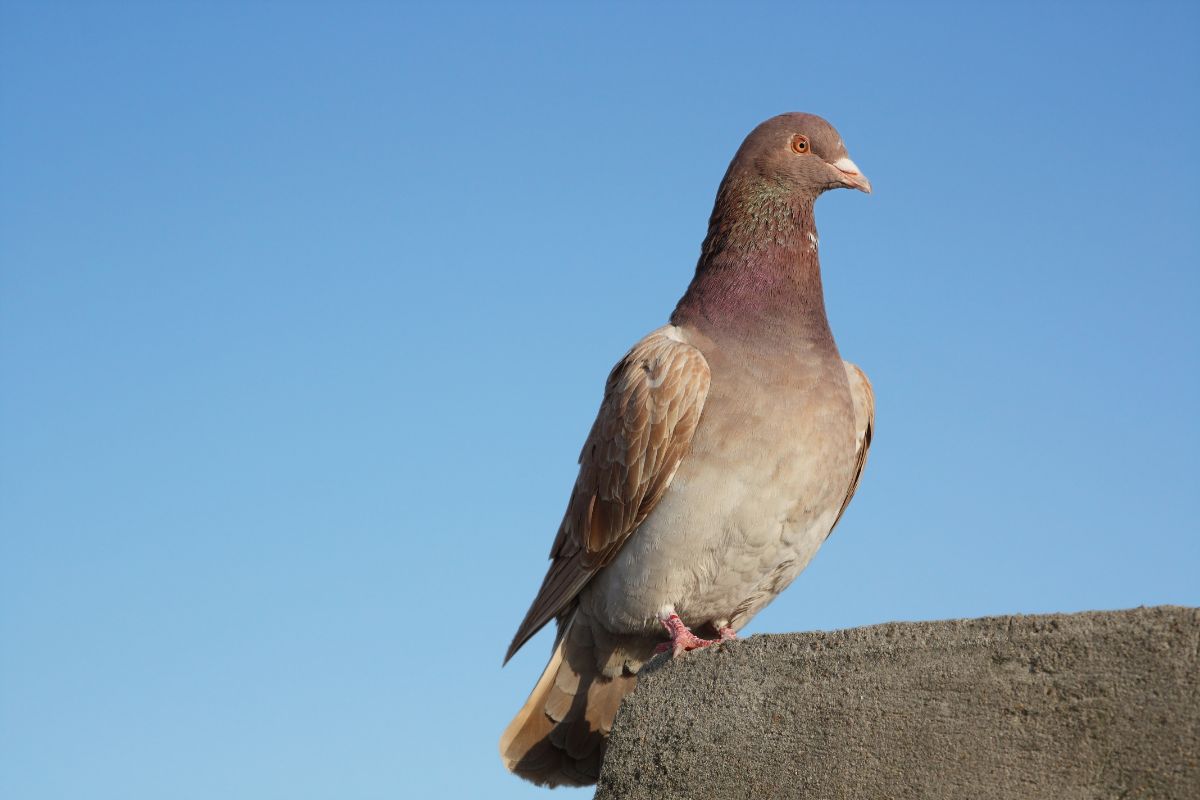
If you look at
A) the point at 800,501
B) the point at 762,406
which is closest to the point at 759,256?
the point at 762,406

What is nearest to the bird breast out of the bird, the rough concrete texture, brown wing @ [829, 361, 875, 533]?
the bird

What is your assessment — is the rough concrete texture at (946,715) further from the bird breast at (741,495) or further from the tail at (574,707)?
the tail at (574,707)

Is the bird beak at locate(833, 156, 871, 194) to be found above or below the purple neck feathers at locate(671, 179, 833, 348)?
above

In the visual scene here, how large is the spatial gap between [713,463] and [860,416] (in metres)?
1.06

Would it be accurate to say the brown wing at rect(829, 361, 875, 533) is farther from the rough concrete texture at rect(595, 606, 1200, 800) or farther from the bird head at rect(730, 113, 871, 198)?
the rough concrete texture at rect(595, 606, 1200, 800)

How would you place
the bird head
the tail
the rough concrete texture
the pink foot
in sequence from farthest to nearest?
the bird head → the tail → the pink foot → the rough concrete texture

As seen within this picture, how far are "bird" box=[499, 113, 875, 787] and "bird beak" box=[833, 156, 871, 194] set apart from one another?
A: 1 cm

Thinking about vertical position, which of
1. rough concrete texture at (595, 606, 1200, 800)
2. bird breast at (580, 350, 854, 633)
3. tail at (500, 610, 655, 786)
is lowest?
rough concrete texture at (595, 606, 1200, 800)

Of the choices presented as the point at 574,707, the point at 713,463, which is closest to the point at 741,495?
the point at 713,463

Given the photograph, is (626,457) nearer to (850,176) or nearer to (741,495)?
(741,495)

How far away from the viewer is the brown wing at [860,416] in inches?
249

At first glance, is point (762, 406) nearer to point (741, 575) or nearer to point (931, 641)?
point (741, 575)

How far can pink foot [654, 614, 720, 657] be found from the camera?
17.8 feet

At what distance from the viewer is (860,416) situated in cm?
632
